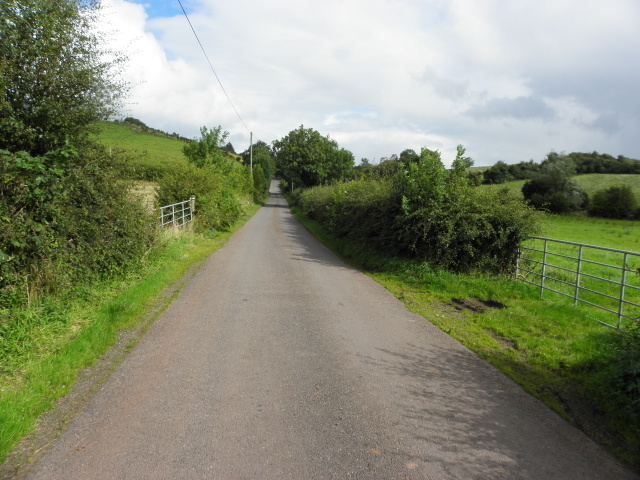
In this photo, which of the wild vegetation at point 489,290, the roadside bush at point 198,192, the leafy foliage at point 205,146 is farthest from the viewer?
the leafy foliage at point 205,146

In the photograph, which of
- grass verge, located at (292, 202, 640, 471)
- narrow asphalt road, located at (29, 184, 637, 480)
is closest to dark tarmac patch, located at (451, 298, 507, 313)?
grass verge, located at (292, 202, 640, 471)

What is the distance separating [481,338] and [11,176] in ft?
22.1

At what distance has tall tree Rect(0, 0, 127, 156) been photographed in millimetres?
7297

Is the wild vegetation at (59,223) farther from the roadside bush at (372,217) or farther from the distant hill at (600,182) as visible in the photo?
the distant hill at (600,182)

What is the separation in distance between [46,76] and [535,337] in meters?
9.17

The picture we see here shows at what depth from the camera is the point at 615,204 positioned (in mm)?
44094

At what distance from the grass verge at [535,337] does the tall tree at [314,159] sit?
40.8m

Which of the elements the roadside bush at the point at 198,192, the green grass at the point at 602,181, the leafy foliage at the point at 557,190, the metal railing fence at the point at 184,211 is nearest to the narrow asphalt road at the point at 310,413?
the metal railing fence at the point at 184,211

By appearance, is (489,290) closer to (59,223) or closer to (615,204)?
(59,223)

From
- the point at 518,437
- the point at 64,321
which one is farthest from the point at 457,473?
the point at 64,321

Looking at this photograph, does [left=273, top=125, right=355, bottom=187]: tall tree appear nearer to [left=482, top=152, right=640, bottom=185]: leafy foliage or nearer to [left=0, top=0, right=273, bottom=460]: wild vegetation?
[left=482, top=152, right=640, bottom=185]: leafy foliage

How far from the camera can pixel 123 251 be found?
9039 millimetres

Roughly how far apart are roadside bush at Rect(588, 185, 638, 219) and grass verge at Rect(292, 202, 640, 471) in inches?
1647

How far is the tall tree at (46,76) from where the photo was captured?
287 inches
